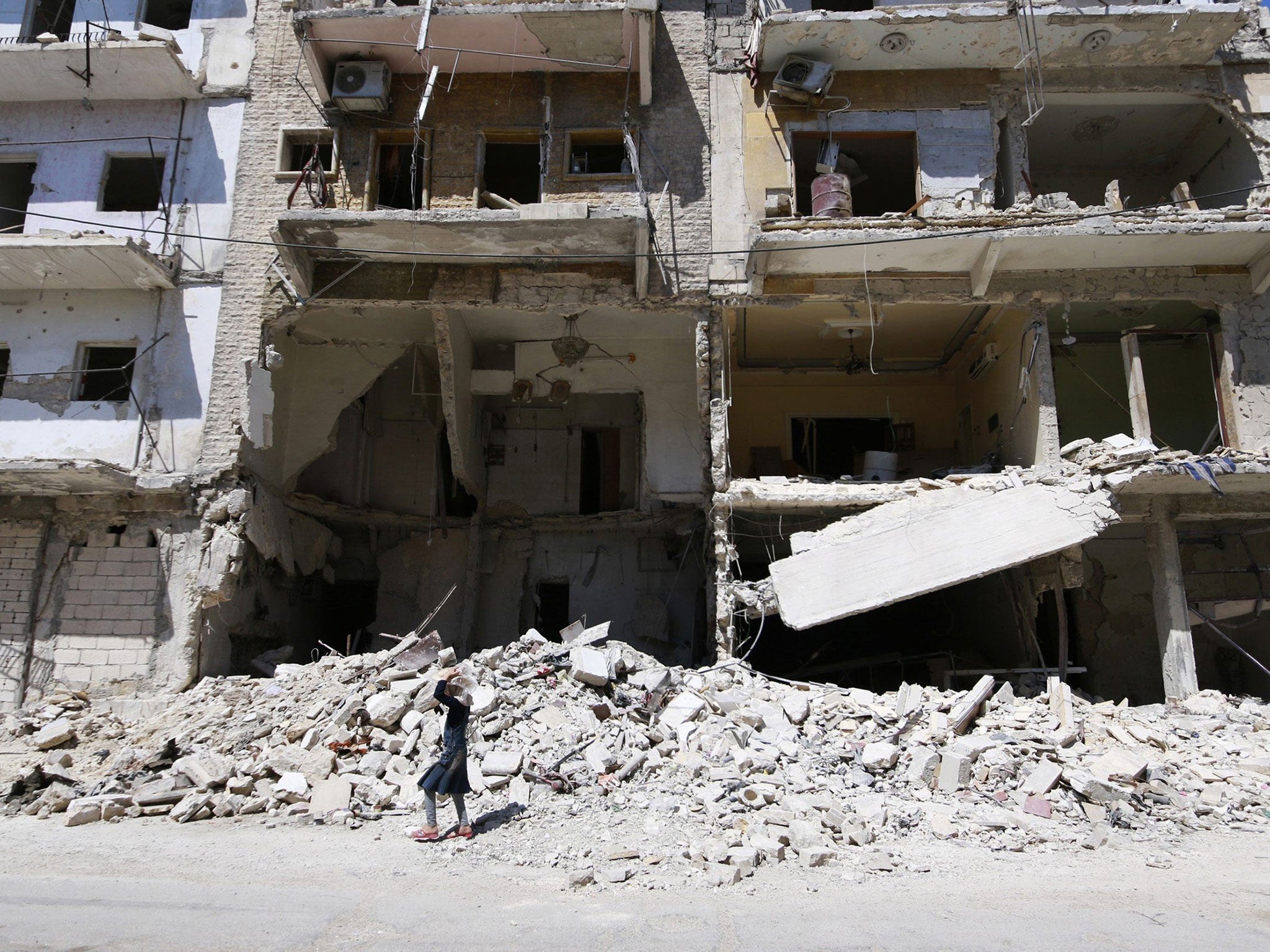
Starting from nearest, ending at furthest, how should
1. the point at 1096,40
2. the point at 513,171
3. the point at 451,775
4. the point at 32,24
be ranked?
the point at 451,775
the point at 1096,40
the point at 32,24
the point at 513,171

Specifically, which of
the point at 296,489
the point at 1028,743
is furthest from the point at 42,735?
the point at 1028,743

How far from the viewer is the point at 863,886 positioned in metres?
5.81

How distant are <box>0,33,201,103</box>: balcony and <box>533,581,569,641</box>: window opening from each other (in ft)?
33.6

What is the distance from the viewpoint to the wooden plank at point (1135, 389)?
1121 centimetres

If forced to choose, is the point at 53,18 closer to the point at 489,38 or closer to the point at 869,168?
the point at 489,38

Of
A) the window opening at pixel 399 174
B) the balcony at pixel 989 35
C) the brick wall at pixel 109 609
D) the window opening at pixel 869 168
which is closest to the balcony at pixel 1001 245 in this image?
the window opening at pixel 869 168

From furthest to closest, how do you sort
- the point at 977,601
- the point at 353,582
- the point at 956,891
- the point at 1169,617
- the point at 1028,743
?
the point at 353,582, the point at 977,601, the point at 1169,617, the point at 1028,743, the point at 956,891

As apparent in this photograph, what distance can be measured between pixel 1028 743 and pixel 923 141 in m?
8.55

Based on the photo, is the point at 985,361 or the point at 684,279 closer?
the point at 684,279

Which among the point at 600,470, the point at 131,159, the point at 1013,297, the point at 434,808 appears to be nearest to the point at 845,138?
the point at 1013,297

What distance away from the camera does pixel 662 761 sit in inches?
324

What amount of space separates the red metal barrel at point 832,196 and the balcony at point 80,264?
960 cm

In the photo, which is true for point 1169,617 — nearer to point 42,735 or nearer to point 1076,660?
point 1076,660

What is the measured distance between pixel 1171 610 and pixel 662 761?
7.77 metres
